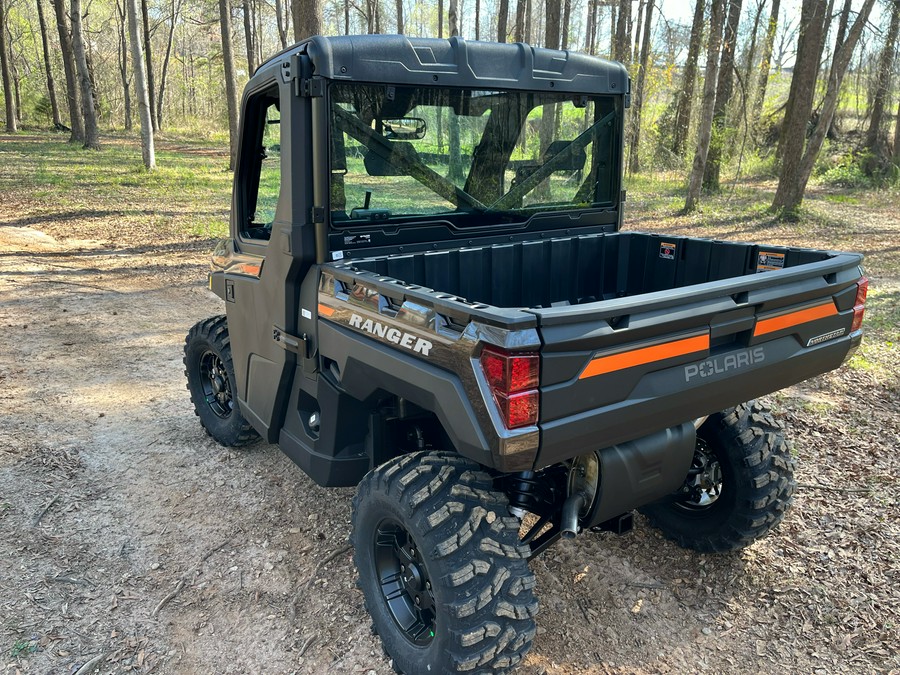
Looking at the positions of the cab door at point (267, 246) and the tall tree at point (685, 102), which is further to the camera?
the tall tree at point (685, 102)

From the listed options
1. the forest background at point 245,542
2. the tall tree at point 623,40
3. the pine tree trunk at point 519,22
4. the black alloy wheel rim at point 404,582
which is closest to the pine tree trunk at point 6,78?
the pine tree trunk at point 519,22

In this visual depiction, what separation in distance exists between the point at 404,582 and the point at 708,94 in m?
13.1

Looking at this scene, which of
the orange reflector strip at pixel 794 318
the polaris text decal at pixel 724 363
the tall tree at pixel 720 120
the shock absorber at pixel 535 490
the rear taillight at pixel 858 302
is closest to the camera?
the polaris text decal at pixel 724 363

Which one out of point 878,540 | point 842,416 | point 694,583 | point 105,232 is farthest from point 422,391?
point 105,232

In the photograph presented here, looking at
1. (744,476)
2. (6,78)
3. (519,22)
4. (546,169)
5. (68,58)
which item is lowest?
(744,476)

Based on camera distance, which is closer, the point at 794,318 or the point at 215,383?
the point at 794,318

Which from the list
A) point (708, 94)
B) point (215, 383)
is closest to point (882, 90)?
point (708, 94)

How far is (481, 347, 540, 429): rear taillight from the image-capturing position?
196cm

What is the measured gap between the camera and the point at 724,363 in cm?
240

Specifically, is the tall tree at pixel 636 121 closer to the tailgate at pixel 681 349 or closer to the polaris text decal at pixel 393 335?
the tailgate at pixel 681 349

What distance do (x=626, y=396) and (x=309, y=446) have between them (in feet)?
5.30

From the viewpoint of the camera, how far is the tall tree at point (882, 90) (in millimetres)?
17438

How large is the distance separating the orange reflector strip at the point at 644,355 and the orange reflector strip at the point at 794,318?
0.98 feet

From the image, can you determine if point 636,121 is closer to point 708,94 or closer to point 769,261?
point 708,94
